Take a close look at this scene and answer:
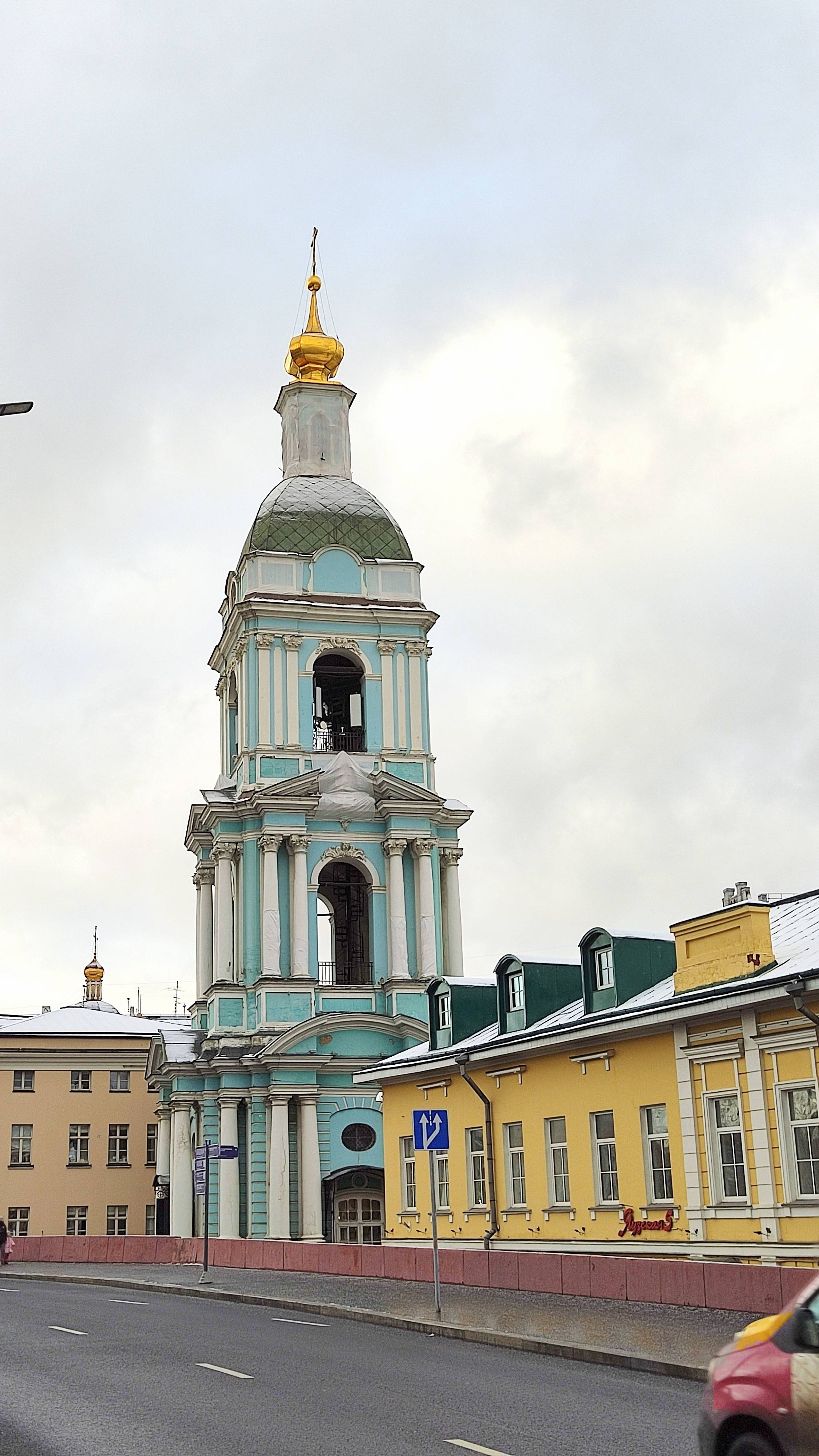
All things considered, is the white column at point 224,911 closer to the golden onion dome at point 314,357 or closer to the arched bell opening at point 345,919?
the arched bell opening at point 345,919

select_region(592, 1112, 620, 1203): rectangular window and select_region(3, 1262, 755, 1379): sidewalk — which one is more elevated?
select_region(592, 1112, 620, 1203): rectangular window

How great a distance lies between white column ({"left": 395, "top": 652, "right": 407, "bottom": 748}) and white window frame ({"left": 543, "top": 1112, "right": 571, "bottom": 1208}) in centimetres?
2633

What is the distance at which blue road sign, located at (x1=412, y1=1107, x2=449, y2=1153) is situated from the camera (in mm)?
23047

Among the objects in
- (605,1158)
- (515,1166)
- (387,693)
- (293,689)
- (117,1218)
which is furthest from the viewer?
(117,1218)

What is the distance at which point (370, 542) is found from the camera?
185ft

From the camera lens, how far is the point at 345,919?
185 feet

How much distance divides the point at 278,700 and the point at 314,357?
15382 millimetres

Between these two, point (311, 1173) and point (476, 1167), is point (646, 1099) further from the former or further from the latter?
point (311, 1173)

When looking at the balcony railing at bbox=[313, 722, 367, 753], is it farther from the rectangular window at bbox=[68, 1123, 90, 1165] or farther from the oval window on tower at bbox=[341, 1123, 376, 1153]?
the rectangular window at bbox=[68, 1123, 90, 1165]

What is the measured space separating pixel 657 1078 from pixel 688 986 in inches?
60.9

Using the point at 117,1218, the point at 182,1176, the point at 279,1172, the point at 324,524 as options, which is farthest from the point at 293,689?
the point at 117,1218

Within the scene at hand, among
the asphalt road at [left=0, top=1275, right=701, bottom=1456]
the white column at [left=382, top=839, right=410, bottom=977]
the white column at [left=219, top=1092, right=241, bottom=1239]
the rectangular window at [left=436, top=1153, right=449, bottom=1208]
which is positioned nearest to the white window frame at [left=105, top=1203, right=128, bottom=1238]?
the white column at [left=219, top=1092, right=241, bottom=1239]

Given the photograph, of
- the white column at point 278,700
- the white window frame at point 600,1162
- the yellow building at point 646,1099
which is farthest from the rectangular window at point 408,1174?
the white column at point 278,700

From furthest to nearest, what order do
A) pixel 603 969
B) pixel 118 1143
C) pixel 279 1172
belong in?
pixel 118 1143, pixel 279 1172, pixel 603 969
